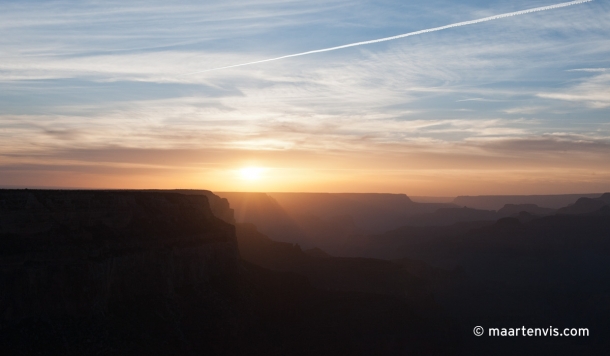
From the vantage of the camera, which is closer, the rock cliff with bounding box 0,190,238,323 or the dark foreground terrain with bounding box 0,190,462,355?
the rock cliff with bounding box 0,190,238,323

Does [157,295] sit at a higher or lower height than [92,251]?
lower

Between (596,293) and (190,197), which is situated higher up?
(190,197)

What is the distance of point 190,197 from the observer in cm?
6112

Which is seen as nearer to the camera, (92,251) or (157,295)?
(92,251)

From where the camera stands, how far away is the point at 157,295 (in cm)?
4894

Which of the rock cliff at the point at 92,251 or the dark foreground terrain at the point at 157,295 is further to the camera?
the dark foreground terrain at the point at 157,295

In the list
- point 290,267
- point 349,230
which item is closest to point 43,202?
point 290,267

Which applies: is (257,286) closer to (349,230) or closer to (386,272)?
(386,272)

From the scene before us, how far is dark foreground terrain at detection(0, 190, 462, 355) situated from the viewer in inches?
1548

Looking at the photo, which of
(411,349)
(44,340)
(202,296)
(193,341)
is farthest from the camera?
(411,349)

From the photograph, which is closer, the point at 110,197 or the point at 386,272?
the point at 110,197

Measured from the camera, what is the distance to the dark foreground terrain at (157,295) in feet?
129

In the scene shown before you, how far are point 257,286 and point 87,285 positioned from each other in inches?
924

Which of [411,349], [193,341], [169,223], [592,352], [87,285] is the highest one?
[169,223]
